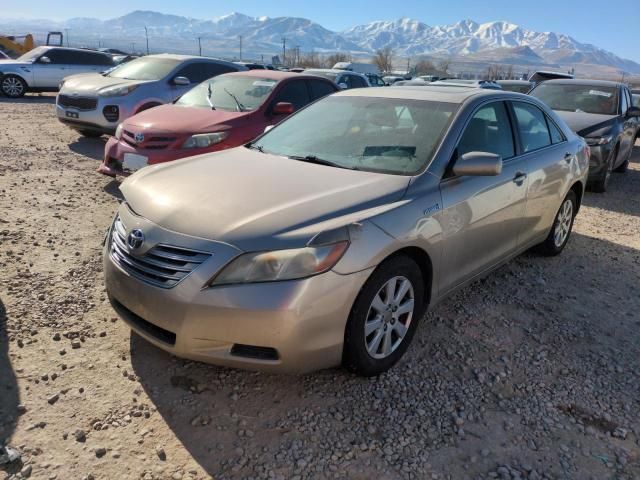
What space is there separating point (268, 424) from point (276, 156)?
6.09 feet

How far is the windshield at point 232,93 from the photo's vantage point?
22.5 ft

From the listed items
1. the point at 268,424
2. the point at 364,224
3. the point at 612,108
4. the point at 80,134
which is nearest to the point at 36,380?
the point at 268,424

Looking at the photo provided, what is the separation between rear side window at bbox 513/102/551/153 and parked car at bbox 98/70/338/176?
3.14 meters

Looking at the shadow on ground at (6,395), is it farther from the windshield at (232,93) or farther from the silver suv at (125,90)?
the silver suv at (125,90)

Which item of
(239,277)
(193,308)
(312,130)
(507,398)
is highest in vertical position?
(312,130)

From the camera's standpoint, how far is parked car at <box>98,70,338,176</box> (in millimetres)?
6062

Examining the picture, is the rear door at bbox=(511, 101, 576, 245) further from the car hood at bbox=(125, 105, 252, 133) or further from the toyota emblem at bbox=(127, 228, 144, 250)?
the car hood at bbox=(125, 105, 252, 133)

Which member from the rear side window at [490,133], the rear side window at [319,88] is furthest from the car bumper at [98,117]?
the rear side window at [490,133]

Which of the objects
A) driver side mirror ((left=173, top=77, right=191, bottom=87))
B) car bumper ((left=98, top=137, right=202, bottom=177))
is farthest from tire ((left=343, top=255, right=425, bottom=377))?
driver side mirror ((left=173, top=77, right=191, bottom=87))

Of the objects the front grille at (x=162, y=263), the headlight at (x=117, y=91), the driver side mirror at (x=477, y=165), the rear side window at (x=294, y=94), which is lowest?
the front grille at (x=162, y=263)

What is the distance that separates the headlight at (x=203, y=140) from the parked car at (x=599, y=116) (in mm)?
5388

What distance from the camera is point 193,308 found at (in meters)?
2.46

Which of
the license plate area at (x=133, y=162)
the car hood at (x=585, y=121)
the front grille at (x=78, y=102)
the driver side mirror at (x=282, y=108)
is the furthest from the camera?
the front grille at (x=78, y=102)

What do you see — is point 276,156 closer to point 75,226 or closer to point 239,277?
point 239,277
